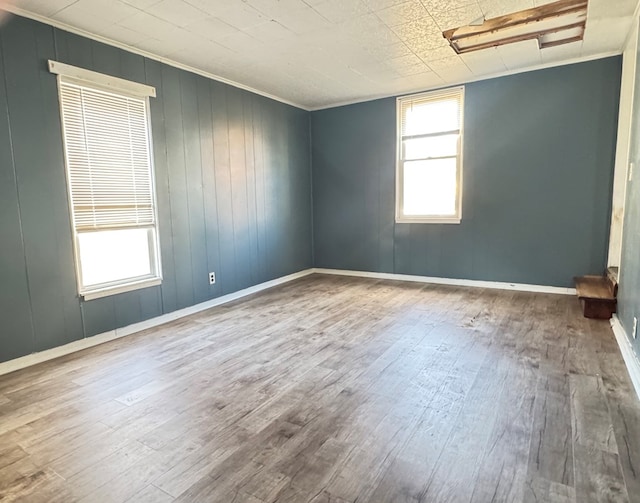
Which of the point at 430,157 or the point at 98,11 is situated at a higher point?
the point at 98,11

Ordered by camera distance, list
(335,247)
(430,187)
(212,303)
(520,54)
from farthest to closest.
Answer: (335,247), (430,187), (212,303), (520,54)

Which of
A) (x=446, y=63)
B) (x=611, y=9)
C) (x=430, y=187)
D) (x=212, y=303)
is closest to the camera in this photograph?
(x=611, y=9)

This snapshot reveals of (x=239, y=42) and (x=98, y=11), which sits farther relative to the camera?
(x=239, y=42)

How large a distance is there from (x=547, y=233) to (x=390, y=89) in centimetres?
279

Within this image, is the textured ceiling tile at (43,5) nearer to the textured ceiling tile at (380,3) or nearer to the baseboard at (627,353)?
the textured ceiling tile at (380,3)

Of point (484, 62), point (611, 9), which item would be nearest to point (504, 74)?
point (484, 62)

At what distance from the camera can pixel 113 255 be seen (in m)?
3.55

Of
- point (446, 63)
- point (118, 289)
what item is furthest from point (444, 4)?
point (118, 289)

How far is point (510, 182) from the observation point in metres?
4.72

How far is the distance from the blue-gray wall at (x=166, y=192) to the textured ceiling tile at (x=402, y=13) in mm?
2229

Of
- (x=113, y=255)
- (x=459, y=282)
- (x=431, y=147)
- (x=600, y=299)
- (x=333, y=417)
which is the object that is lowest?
(x=333, y=417)

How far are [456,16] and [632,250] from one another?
230 cm

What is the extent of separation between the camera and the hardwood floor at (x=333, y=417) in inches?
62.9

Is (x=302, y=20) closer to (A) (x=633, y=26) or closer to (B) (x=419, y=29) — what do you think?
(B) (x=419, y=29)
